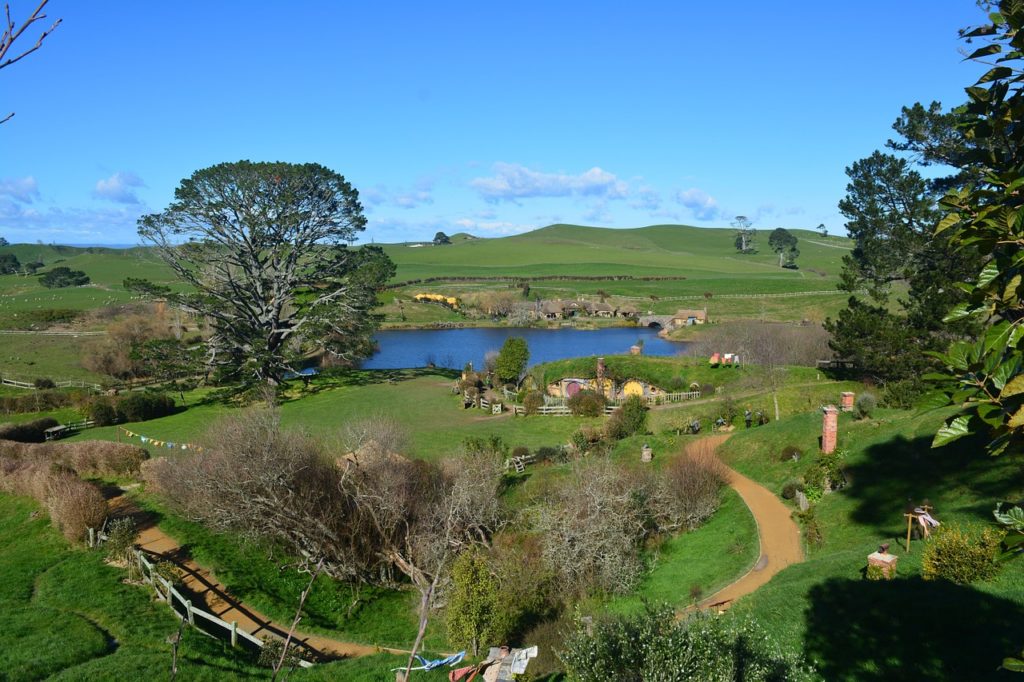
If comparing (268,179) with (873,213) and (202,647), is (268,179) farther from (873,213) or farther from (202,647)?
(873,213)

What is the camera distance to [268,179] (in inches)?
1645

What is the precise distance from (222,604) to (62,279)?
13857 centimetres

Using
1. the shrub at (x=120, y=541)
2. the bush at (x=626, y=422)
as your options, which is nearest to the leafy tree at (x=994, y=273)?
the shrub at (x=120, y=541)

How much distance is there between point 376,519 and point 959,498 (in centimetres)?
1668

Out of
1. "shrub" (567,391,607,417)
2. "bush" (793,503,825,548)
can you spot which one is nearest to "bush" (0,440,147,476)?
"shrub" (567,391,607,417)

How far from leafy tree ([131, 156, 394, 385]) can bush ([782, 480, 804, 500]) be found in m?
27.9

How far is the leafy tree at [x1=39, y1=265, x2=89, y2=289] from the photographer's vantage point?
13000cm

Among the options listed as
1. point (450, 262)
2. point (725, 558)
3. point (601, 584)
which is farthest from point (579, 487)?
point (450, 262)

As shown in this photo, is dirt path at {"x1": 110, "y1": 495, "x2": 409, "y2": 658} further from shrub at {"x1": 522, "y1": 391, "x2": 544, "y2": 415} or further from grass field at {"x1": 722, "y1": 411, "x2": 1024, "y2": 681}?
shrub at {"x1": 522, "y1": 391, "x2": 544, "y2": 415}

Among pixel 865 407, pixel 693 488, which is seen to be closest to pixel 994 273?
pixel 693 488

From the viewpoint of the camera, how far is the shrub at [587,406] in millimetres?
38094

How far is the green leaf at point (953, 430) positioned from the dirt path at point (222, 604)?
17.1 metres

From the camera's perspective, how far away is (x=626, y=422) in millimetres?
34875

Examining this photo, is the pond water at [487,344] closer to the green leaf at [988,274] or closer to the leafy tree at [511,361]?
the leafy tree at [511,361]
